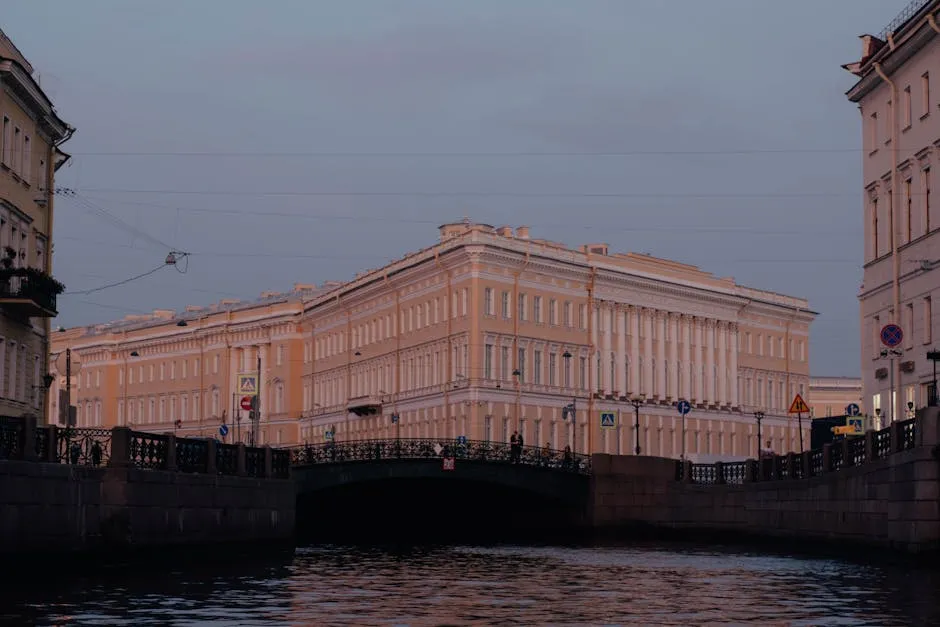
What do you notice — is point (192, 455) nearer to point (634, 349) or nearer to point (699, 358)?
point (634, 349)

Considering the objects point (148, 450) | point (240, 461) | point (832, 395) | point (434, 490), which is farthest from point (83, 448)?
point (832, 395)

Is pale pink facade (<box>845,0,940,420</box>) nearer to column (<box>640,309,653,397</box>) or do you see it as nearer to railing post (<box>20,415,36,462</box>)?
railing post (<box>20,415,36,462</box>)

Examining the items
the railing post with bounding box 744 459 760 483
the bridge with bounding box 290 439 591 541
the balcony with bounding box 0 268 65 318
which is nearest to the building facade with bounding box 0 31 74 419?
the balcony with bounding box 0 268 65 318

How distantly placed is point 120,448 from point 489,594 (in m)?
10.9

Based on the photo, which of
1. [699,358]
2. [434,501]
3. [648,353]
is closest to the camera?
[434,501]

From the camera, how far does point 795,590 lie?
27781 millimetres

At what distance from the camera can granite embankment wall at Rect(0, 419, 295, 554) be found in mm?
30359

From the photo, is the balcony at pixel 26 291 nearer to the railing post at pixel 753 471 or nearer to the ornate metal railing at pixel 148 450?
the ornate metal railing at pixel 148 450

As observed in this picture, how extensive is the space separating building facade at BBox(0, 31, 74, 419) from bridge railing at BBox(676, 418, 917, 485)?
21.2 metres

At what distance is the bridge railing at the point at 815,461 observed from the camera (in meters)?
37.2

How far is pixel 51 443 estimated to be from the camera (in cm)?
3212

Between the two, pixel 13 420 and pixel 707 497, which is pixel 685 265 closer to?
pixel 707 497

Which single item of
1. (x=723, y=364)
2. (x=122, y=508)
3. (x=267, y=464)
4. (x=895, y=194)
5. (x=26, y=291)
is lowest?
(x=122, y=508)

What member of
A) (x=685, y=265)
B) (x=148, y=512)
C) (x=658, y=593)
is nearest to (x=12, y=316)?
(x=148, y=512)
